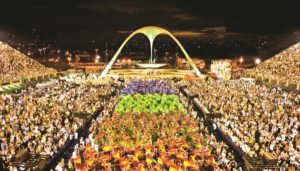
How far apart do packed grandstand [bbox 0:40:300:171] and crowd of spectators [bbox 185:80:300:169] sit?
0.21 feet

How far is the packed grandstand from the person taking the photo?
20219 millimetres

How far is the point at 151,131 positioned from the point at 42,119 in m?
9.48

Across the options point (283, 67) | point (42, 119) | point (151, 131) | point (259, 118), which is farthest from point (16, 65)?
point (259, 118)

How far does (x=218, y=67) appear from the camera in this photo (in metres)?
66.1

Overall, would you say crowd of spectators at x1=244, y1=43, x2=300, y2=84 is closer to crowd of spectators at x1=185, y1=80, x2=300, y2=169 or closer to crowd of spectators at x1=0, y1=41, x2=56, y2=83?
crowd of spectators at x1=185, y1=80, x2=300, y2=169

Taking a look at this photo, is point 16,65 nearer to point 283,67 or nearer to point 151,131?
point 283,67

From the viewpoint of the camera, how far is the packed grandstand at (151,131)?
20.2 metres

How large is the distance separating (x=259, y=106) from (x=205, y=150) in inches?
619

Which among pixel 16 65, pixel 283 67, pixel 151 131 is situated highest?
pixel 16 65

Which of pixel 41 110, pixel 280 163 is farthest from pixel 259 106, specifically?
pixel 41 110

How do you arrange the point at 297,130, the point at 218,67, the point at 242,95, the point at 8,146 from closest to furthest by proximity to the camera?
the point at 8,146 → the point at 297,130 → the point at 242,95 → the point at 218,67

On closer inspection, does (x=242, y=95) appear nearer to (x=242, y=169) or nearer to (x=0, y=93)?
(x=242, y=169)

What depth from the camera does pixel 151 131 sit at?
26.5 metres

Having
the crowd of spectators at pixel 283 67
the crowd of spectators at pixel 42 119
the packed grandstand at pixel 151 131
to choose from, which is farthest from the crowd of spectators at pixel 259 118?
the crowd of spectators at pixel 42 119
